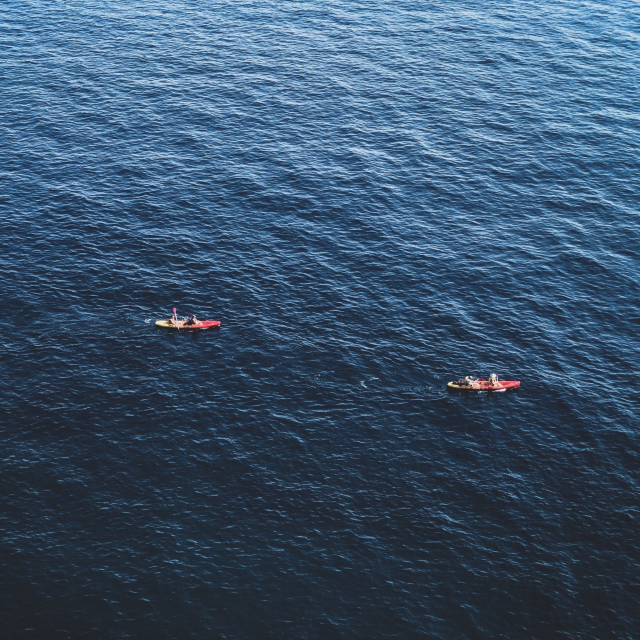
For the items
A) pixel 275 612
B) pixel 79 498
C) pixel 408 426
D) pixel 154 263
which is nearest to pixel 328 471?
pixel 408 426

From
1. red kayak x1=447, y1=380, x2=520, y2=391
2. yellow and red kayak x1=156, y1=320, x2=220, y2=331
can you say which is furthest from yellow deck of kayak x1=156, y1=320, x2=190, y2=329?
red kayak x1=447, y1=380, x2=520, y2=391

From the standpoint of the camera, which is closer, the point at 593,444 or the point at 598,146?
the point at 593,444

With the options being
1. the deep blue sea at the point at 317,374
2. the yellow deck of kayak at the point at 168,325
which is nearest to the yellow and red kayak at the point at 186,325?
the yellow deck of kayak at the point at 168,325

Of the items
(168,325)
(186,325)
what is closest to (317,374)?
(186,325)

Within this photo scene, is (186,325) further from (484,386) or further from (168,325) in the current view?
(484,386)

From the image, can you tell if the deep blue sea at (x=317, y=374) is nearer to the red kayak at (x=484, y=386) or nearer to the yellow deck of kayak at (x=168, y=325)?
the red kayak at (x=484, y=386)

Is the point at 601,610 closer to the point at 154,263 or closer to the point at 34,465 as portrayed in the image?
the point at 34,465

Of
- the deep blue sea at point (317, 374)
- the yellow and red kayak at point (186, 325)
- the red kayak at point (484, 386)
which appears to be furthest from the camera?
the yellow and red kayak at point (186, 325)

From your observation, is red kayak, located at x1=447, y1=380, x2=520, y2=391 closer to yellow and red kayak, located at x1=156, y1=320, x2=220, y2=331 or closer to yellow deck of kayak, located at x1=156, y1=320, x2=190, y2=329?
yellow and red kayak, located at x1=156, y1=320, x2=220, y2=331
